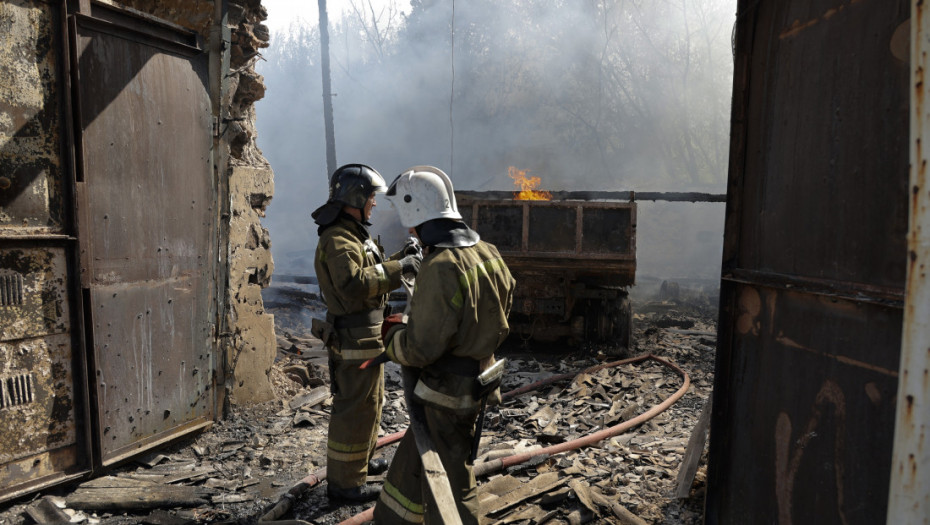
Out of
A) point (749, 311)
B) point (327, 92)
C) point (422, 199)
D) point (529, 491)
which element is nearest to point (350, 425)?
point (529, 491)

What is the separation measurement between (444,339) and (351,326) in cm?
126

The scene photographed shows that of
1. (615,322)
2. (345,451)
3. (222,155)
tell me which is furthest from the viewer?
(615,322)

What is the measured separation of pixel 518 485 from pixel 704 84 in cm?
2696

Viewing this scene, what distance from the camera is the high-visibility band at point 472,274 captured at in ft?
9.10

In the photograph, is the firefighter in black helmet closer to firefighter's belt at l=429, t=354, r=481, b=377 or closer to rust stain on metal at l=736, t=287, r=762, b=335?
firefighter's belt at l=429, t=354, r=481, b=377

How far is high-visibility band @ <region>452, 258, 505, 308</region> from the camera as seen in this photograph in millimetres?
2775

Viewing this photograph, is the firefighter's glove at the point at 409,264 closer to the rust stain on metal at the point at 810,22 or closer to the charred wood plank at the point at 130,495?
the charred wood plank at the point at 130,495

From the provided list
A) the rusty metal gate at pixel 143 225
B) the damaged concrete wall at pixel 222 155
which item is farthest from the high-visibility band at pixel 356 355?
the damaged concrete wall at pixel 222 155

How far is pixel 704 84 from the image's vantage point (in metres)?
26.7

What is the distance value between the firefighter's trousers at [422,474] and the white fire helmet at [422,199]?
100 centimetres

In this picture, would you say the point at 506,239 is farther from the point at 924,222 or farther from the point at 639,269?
the point at 639,269

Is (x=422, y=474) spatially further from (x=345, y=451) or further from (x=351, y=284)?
(x=351, y=284)

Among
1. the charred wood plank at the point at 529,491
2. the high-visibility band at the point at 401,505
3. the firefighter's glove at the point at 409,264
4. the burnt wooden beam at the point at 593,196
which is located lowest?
the charred wood plank at the point at 529,491

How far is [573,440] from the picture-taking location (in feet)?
16.1
